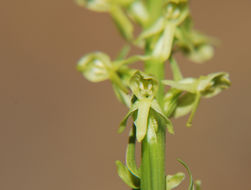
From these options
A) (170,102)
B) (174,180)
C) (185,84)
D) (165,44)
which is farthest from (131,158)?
(165,44)

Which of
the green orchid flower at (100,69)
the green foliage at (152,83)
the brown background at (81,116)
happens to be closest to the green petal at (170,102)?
the green foliage at (152,83)

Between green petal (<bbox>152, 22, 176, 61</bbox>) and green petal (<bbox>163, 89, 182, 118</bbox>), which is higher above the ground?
green petal (<bbox>152, 22, 176, 61</bbox>)

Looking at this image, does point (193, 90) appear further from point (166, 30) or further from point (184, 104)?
point (166, 30)

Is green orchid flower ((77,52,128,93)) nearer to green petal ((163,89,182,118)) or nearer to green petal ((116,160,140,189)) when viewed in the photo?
green petal ((163,89,182,118))

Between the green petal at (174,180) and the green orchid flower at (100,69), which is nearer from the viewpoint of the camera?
the green petal at (174,180)

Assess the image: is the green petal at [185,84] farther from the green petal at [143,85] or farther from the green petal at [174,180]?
the green petal at [174,180]

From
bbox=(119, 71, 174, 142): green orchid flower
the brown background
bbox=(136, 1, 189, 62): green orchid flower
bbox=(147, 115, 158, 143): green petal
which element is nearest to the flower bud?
bbox=(136, 1, 189, 62): green orchid flower
